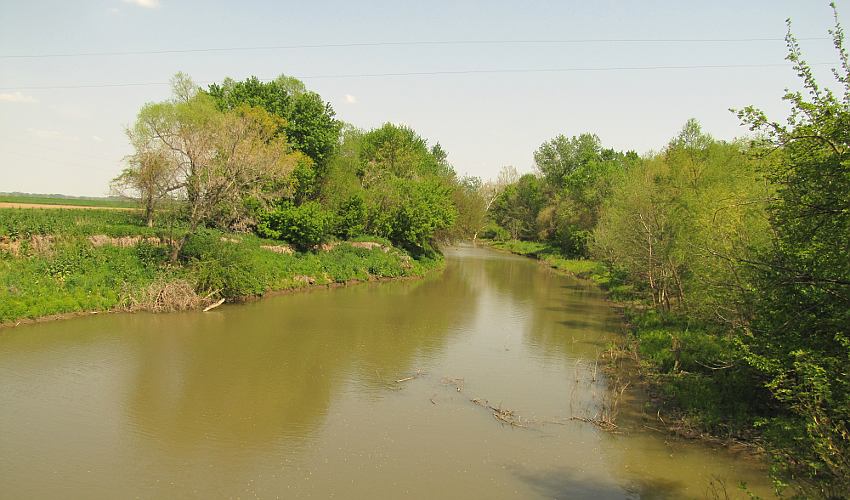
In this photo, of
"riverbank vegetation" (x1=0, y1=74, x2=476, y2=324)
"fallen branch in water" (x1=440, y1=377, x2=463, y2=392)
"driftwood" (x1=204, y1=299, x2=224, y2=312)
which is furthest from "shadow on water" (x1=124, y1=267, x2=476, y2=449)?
"riverbank vegetation" (x1=0, y1=74, x2=476, y2=324)

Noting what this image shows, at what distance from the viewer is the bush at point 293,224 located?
112ft

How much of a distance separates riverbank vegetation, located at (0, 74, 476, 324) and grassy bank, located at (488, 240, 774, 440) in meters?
18.6

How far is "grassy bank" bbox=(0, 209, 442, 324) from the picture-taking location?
21344 millimetres

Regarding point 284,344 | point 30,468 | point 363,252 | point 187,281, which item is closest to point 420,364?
point 284,344

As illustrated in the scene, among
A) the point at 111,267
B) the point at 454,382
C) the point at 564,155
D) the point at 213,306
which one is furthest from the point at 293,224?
the point at 564,155

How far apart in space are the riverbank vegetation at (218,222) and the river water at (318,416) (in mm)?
2266

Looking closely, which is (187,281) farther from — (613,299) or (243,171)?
(613,299)

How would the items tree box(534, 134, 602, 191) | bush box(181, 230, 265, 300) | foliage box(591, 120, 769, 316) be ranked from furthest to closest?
tree box(534, 134, 602, 191) → bush box(181, 230, 265, 300) → foliage box(591, 120, 769, 316)

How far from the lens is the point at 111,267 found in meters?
24.2

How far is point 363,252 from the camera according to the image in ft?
130

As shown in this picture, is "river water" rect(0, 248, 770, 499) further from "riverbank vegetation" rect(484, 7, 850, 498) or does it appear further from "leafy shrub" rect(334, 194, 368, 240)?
"leafy shrub" rect(334, 194, 368, 240)

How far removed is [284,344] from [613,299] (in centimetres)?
2132

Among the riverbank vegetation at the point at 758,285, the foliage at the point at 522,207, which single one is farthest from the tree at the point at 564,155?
the riverbank vegetation at the point at 758,285

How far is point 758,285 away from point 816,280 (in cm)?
240
